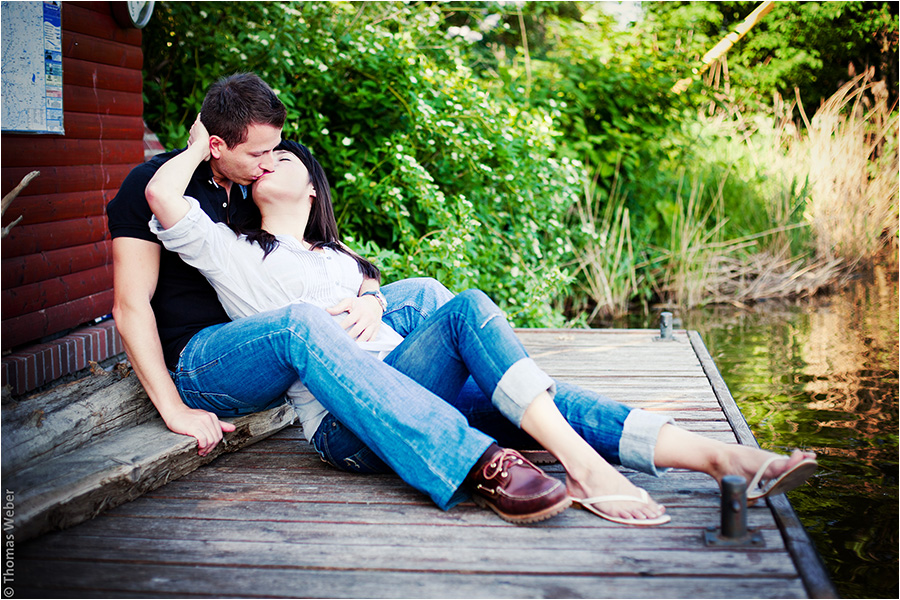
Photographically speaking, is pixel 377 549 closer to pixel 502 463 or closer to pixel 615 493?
pixel 502 463

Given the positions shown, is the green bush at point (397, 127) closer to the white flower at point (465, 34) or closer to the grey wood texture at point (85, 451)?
the white flower at point (465, 34)

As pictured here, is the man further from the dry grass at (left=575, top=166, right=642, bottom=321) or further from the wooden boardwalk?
the dry grass at (left=575, top=166, right=642, bottom=321)

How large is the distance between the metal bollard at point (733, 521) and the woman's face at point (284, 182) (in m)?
1.52

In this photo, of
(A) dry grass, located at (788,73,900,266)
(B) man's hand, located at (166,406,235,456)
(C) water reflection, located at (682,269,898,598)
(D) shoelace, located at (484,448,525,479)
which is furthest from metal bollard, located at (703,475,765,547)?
(A) dry grass, located at (788,73,900,266)

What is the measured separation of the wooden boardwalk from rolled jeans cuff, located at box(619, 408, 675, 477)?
13 cm

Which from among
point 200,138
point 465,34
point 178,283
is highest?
point 465,34

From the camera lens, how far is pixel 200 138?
2213mm

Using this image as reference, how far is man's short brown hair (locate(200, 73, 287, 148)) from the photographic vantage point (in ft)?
7.18

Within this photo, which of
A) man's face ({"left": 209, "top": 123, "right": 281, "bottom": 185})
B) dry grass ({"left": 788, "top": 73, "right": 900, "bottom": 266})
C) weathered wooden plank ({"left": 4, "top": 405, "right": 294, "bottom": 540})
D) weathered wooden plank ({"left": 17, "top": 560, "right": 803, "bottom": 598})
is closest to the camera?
weathered wooden plank ({"left": 17, "top": 560, "right": 803, "bottom": 598})

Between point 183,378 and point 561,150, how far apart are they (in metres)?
4.68

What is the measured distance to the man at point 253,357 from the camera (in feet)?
6.16

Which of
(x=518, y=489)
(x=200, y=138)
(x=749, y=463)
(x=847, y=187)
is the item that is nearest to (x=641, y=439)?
(x=749, y=463)

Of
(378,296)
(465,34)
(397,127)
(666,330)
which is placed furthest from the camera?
(465,34)

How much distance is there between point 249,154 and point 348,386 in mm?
811
